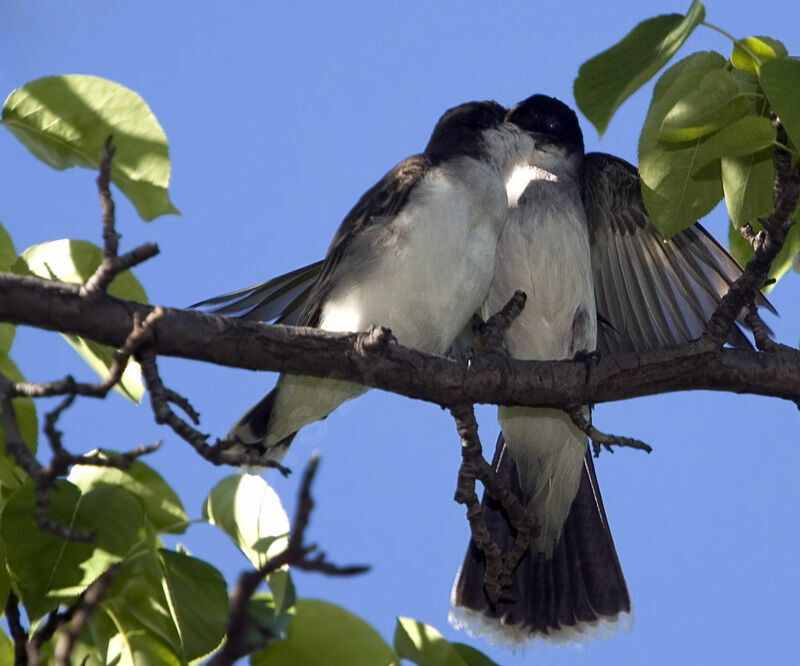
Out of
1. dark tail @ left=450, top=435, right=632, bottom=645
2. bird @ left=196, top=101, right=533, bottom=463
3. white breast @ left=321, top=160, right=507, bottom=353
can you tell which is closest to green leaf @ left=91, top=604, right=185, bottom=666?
bird @ left=196, top=101, right=533, bottom=463

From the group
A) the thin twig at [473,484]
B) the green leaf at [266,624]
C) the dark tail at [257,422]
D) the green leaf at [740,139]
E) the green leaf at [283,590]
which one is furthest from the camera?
the dark tail at [257,422]

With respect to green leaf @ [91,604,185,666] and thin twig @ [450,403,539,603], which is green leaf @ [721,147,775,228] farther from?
green leaf @ [91,604,185,666]

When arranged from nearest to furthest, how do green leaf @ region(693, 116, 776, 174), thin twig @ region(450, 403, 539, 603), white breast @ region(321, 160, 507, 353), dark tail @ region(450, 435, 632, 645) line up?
green leaf @ region(693, 116, 776, 174), thin twig @ region(450, 403, 539, 603), white breast @ region(321, 160, 507, 353), dark tail @ region(450, 435, 632, 645)

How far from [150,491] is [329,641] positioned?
1.90 feet

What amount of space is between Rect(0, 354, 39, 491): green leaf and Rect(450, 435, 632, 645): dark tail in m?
2.36

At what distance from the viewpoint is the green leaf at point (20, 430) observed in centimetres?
259

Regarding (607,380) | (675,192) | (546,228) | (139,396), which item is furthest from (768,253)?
(139,396)

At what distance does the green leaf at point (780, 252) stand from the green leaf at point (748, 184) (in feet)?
1.14

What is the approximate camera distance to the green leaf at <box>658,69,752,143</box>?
2605mm

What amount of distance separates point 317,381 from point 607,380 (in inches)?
41.7

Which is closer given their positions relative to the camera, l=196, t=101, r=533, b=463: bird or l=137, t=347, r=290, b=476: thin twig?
l=137, t=347, r=290, b=476: thin twig

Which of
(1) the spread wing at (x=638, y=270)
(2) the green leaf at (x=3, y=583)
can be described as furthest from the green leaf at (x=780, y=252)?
(2) the green leaf at (x=3, y=583)

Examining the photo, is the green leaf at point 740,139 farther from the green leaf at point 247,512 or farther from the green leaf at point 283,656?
the green leaf at point 283,656

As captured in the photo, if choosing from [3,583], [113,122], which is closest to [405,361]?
[113,122]
